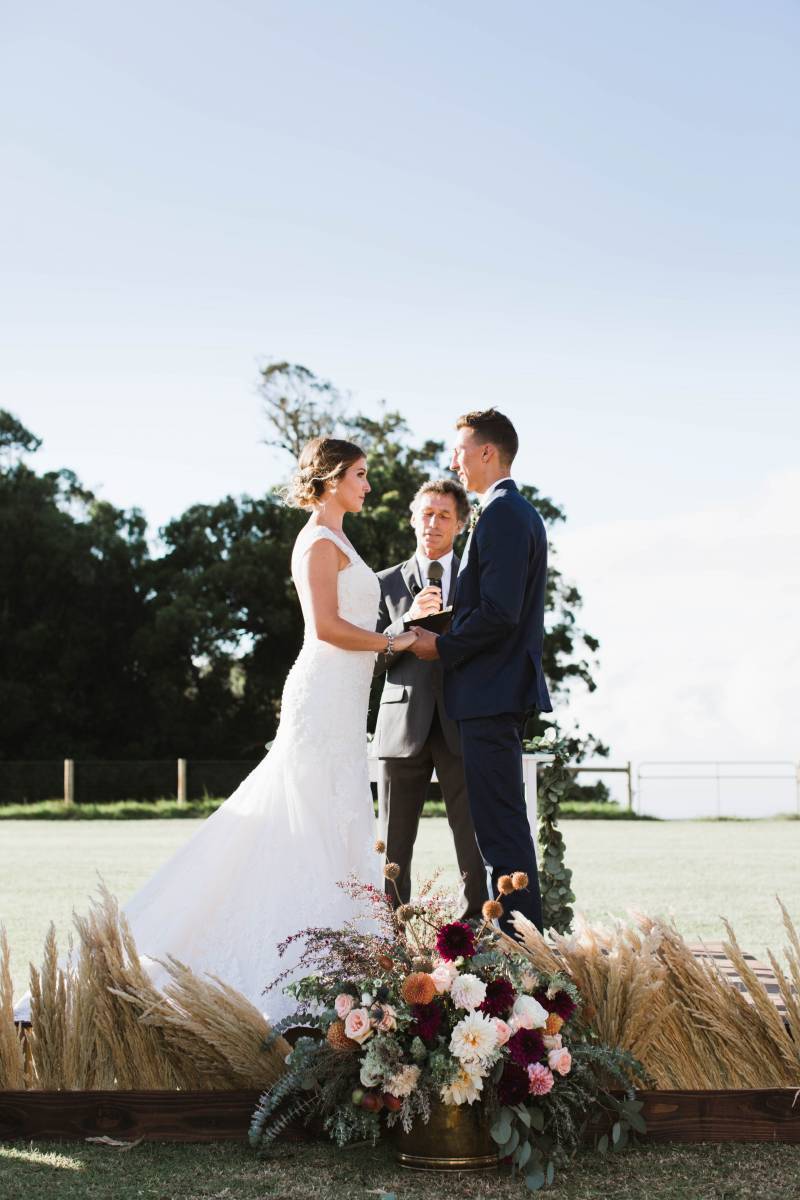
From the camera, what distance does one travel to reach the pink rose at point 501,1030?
10.6 feet

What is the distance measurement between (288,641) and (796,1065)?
106ft

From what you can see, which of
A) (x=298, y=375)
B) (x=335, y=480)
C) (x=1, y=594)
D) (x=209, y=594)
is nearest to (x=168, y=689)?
(x=209, y=594)

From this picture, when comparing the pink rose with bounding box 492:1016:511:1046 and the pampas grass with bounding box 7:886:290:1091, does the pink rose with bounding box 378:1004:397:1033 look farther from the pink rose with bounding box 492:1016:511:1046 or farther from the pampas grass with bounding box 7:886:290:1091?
the pampas grass with bounding box 7:886:290:1091

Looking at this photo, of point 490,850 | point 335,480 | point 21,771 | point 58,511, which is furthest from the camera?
point 58,511

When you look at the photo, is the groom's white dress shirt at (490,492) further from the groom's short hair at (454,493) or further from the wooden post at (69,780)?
the wooden post at (69,780)

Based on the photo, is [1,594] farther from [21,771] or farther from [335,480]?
[335,480]

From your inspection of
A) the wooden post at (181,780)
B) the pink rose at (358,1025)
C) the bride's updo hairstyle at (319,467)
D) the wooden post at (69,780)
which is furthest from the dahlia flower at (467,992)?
the wooden post at (69,780)

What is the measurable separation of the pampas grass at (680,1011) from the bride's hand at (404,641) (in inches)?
60.7

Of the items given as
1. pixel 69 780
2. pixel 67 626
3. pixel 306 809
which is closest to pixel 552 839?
pixel 306 809

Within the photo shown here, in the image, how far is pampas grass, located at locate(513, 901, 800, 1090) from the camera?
11.6 feet

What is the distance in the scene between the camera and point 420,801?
19.9ft

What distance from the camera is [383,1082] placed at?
3.21 metres

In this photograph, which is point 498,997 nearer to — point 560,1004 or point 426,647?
point 560,1004

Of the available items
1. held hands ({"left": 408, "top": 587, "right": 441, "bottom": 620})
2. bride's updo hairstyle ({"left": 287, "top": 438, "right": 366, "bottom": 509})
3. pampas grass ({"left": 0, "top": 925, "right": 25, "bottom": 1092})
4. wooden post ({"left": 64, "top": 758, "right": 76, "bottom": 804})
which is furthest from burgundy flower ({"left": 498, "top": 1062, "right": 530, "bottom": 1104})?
wooden post ({"left": 64, "top": 758, "right": 76, "bottom": 804})
